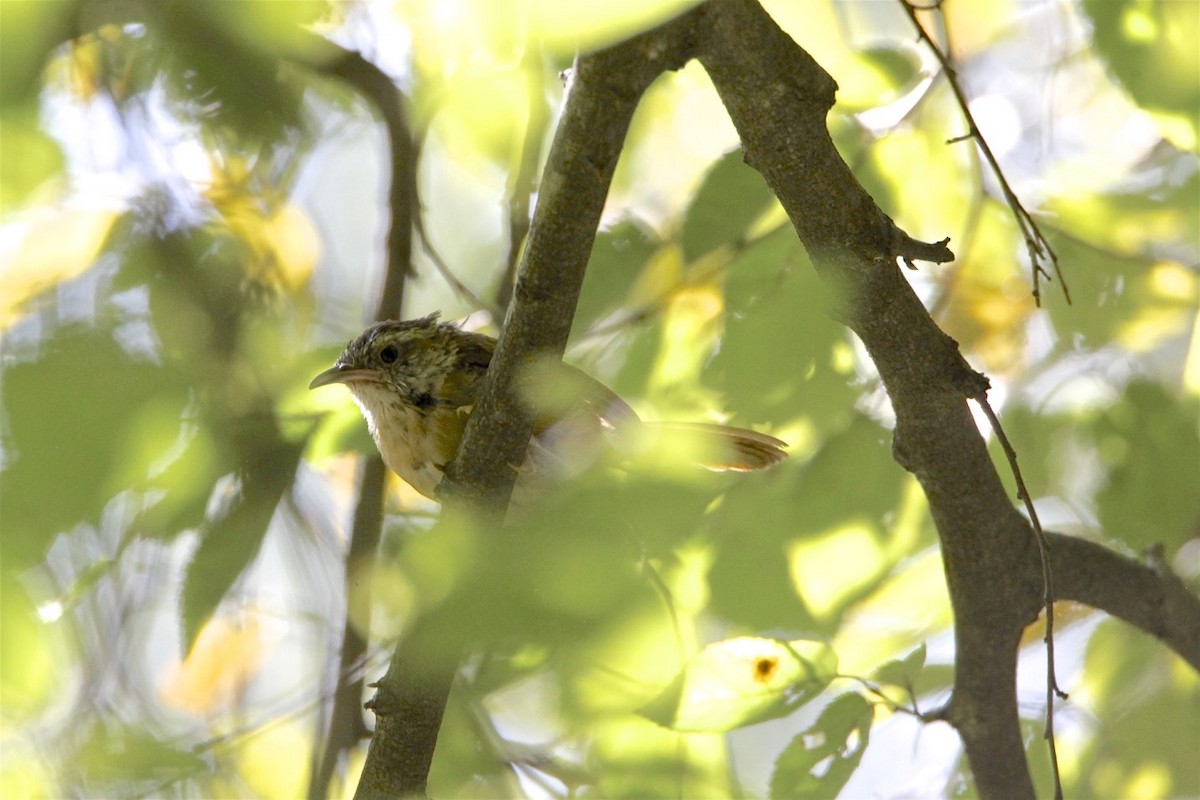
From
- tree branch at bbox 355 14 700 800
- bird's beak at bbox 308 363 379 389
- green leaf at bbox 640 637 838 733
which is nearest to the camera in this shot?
tree branch at bbox 355 14 700 800

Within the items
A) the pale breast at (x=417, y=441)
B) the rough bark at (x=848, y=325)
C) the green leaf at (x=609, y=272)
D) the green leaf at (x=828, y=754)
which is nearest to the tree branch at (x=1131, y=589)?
the rough bark at (x=848, y=325)

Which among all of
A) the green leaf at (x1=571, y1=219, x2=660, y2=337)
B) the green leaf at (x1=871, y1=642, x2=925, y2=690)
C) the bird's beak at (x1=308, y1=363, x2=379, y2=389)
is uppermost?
the green leaf at (x1=571, y1=219, x2=660, y2=337)

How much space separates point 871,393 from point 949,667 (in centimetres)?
65

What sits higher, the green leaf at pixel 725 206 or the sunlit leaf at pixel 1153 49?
the sunlit leaf at pixel 1153 49

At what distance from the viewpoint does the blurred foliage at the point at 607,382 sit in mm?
1449

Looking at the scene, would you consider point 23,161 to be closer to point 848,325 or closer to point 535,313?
point 535,313

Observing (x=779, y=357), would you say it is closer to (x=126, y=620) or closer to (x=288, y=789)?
(x=126, y=620)

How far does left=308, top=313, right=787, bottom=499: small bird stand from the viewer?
7.91ft

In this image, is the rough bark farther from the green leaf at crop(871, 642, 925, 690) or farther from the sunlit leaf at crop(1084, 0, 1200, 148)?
the sunlit leaf at crop(1084, 0, 1200, 148)

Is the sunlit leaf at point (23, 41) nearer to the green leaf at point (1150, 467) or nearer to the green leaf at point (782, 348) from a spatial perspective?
the green leaf at point (782, 348)

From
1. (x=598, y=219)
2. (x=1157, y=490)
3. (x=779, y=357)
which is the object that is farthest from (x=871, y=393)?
(x=598, y=219)

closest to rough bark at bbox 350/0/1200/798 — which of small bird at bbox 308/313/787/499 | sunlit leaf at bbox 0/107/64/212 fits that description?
small bird at bbox 308/313/787/499

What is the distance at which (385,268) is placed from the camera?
10.2 ft

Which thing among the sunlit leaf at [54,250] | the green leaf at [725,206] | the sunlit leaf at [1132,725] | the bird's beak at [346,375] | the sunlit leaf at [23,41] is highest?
the sunlit leaf at [23,41]
